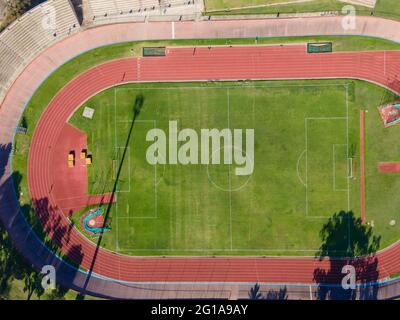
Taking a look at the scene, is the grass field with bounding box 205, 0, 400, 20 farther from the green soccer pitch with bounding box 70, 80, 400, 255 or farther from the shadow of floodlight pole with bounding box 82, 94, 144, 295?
the shadow of floodlight pole with bounding box 82, 94, 144, 295

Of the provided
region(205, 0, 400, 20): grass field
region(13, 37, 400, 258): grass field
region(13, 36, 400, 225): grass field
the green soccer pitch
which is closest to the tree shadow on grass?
the green soccer pitch

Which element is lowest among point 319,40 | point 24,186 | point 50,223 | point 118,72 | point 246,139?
point 50,223

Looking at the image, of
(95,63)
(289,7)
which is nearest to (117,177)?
(95,63)

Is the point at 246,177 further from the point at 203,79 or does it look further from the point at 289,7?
the point at 289,7

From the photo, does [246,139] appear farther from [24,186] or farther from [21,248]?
[21,248]
